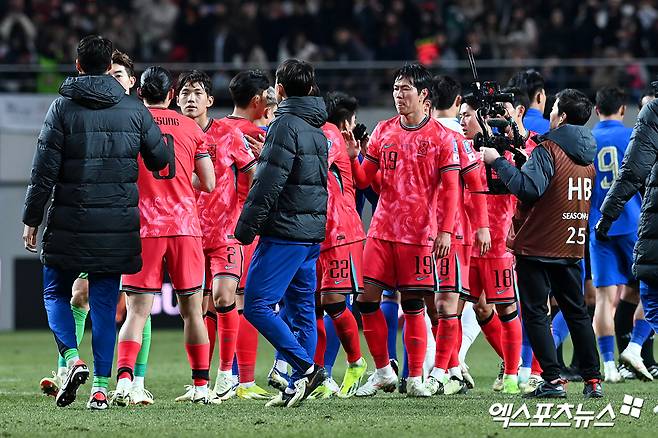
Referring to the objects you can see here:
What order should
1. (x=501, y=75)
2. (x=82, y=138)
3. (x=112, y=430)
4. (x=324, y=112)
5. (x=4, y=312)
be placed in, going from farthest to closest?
(x=501, y=75) < (x=4, y=312) < (x=324, y=112) < (x=82, y=138) < (x=112, y=430)

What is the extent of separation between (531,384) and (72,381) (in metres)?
3.71

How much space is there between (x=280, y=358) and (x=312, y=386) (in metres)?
1.45

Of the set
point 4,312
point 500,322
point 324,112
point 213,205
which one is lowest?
point 4,312

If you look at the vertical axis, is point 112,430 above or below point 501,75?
below

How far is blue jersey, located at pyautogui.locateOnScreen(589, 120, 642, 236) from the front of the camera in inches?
444

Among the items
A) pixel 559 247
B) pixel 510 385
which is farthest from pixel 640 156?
pixel 510 385

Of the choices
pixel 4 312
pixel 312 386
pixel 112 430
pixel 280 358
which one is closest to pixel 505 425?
pixel 312 386

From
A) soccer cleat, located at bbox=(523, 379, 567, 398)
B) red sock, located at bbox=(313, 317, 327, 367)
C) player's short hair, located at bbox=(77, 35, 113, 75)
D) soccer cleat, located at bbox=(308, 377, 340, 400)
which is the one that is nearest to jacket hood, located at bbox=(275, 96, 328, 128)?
player's short hair, located at bbox=(77, 35, 113, 75)

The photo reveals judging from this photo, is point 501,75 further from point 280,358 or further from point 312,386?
point 312,386

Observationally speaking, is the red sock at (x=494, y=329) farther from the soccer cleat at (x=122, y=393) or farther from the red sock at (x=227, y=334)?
the soccer cleat at (x=122, y=393)

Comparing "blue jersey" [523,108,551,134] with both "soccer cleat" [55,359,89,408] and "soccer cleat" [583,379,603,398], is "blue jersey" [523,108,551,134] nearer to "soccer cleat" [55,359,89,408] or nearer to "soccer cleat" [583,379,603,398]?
"soccer cleat" [583,379,603,398]

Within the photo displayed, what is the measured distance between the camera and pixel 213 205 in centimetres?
932

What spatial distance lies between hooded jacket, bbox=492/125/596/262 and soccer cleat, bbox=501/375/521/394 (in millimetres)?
1292

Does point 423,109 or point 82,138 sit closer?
point 82,138
